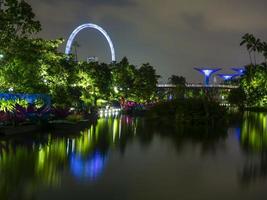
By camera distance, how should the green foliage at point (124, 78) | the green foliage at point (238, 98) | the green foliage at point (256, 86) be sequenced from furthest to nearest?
the green foliage at point (256, 86) → the green foliage at point (238, 98) → the green foliage at point (124, 78)

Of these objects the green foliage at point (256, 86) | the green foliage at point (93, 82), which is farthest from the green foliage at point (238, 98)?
the green foliage at point (93, 82)

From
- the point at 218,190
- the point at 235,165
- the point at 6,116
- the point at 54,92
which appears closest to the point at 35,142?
the point at 6,116

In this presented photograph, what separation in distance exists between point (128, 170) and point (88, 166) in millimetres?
1512

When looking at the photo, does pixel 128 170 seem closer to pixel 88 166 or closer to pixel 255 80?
pixel 88 166

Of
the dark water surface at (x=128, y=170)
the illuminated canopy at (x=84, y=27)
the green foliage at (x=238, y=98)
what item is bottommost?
the dark water surface at (x=128, y=170)

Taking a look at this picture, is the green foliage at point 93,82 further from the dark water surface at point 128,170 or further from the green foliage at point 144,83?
the dark water surface at point 128,170

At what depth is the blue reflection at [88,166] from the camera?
1635 centimetres

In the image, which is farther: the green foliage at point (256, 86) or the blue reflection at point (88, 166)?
the green foliage at point (256, 86)

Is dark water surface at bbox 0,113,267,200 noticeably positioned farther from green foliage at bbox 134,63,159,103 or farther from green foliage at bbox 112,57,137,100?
green foliage at bbox 134,63,159,103

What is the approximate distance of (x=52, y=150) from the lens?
22.7 meters

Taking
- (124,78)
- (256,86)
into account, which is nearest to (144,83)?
(124,78)

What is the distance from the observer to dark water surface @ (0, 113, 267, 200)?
539 inches

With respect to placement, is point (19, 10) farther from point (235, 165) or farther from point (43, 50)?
point (235, 165)

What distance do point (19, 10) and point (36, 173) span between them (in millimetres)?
17674
